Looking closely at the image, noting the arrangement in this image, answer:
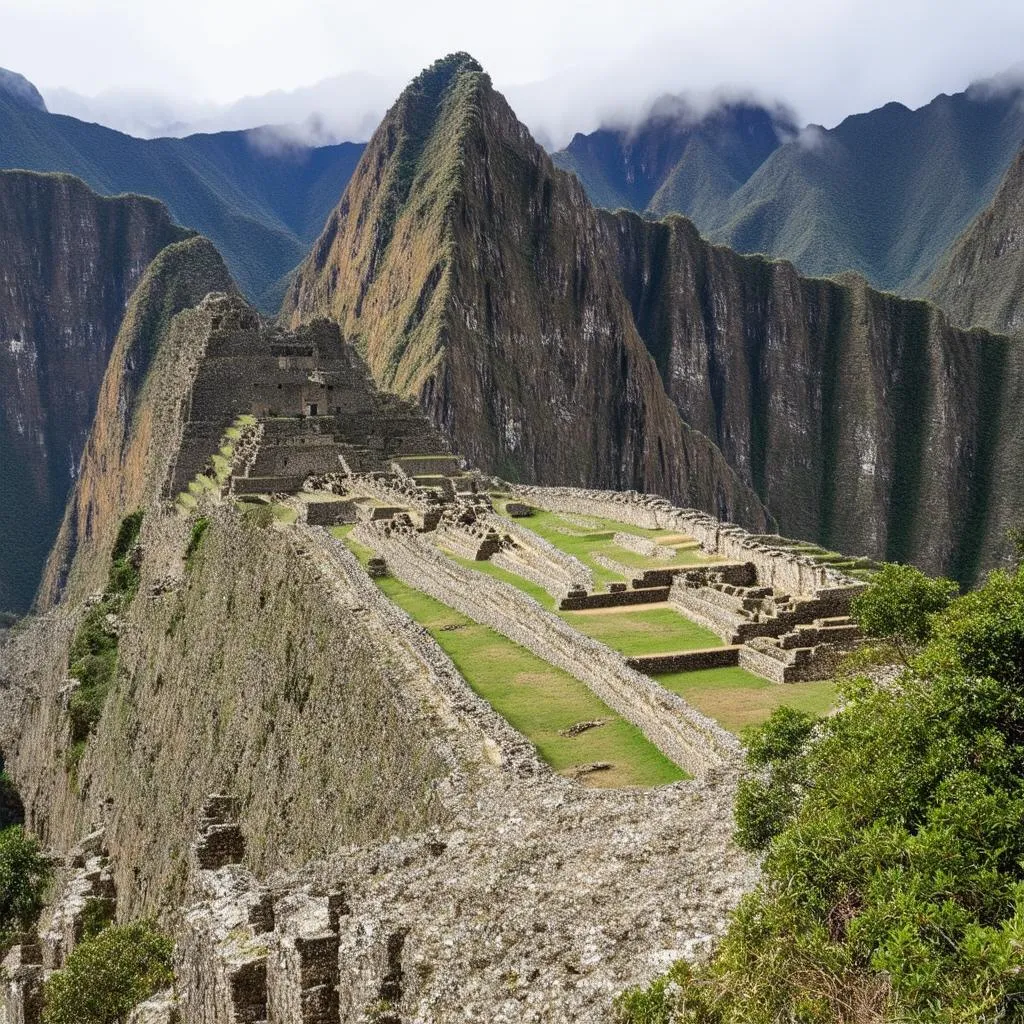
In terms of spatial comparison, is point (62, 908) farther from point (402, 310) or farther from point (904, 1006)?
point (402, 310)

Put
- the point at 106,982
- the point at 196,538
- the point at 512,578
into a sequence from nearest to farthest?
the point at 106,982, the point at 512,578, the point at 196,538

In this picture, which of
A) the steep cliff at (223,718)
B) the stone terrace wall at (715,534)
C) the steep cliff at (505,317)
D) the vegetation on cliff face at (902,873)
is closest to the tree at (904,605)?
the vegetation on cliff face at (902,873)

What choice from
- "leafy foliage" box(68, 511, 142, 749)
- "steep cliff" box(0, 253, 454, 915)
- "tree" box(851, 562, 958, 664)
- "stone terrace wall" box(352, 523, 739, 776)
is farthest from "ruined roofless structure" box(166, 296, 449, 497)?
"tree" box(851, 562, 958, 664)

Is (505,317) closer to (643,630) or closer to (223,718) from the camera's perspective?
(223,718)

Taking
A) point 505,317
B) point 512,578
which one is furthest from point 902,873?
point 505,317

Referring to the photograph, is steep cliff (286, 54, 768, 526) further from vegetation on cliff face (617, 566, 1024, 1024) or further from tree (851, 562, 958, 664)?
vegetation on cliff face (617, 566, 1024, 1024)

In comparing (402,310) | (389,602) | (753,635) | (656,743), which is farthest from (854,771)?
(402,310)

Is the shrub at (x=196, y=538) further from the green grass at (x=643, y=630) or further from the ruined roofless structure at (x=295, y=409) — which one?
the green grass at (x=643, y=630)
